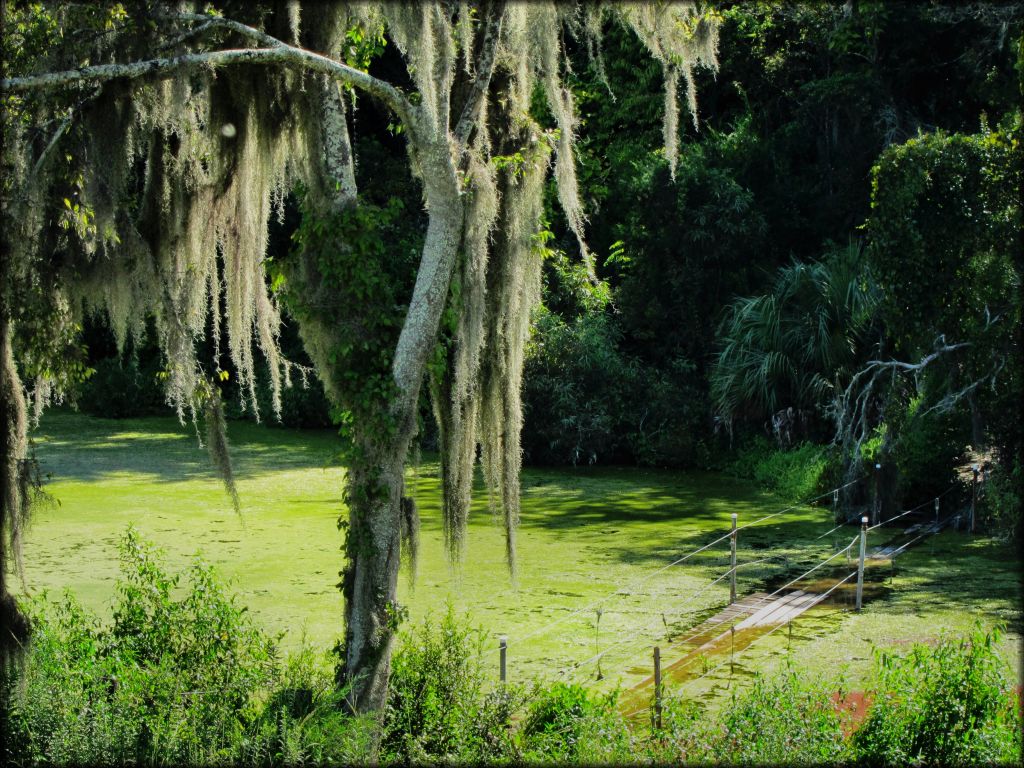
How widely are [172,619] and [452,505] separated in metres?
1.73

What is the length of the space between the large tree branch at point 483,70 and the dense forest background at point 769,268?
6886 millimetres

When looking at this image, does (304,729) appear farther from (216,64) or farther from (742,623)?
(742,623)

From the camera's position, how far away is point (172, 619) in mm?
6992

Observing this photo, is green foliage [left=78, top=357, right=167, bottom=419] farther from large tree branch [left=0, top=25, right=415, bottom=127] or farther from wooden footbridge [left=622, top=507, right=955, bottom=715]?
large tree branch [left=0, top=25, right=415, bottom=127]

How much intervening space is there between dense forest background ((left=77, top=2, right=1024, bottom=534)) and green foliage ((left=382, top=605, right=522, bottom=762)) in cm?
749

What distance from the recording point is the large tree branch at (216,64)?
5.63 m

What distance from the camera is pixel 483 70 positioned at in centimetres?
664

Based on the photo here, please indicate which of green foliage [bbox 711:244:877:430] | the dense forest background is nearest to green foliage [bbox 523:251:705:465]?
the dense forest background

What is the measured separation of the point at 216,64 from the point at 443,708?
3552mm

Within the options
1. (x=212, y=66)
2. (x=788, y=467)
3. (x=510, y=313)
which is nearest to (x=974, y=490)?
(x=788, y=467)

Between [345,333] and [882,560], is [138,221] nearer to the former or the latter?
[345,333]

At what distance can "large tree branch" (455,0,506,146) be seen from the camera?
21.6 ft

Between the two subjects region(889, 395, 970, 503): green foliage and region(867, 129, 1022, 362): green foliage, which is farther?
region(889, 395, 970, 503): green foliage

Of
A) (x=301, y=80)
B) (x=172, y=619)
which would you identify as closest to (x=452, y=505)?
(x=172, y=619)
